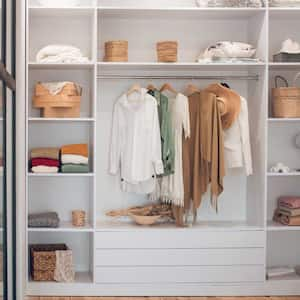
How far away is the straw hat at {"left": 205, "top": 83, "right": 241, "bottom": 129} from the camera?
181 inches

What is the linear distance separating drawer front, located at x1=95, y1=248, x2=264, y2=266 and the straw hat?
929 mm

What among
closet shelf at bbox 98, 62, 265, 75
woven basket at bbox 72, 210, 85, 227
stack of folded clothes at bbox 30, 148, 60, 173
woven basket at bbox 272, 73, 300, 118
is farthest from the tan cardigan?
stack of folded clothes at bbox 30, 148, 60, 173

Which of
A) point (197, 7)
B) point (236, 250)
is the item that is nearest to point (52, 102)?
point (197, 7)

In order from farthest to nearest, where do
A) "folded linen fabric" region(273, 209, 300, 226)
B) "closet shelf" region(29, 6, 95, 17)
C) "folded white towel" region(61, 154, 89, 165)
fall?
1. "folded linen fabric" region(273, 209, 300, 226)
2. "folded white towel" region(61, 154, 89, 165)
3. "closet shelf" region(29, 6, 95, 17)

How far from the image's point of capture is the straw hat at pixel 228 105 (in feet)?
15.1

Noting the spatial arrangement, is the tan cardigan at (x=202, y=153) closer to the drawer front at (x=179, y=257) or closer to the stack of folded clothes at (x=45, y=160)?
the drawer front at (x=179, y=257)

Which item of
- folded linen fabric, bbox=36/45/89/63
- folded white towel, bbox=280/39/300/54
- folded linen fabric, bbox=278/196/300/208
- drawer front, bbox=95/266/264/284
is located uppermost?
folded white towel, bbox=280/39/300/54

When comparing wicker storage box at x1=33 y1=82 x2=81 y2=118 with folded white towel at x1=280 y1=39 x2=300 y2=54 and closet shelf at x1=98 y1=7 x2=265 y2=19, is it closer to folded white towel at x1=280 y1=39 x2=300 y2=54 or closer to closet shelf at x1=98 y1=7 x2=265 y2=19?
closet shelf at x1=98 y1=7 x2=265 y2=19

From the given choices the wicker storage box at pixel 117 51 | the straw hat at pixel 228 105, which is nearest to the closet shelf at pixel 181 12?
the wicker storage box at pixel 117 51

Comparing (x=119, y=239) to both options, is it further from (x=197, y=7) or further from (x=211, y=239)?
(x=197, y=7)

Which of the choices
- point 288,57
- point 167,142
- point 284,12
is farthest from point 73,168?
point 284,12

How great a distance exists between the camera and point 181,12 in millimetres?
4621

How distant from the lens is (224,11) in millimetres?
4590

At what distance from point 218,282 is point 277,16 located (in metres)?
2.04
